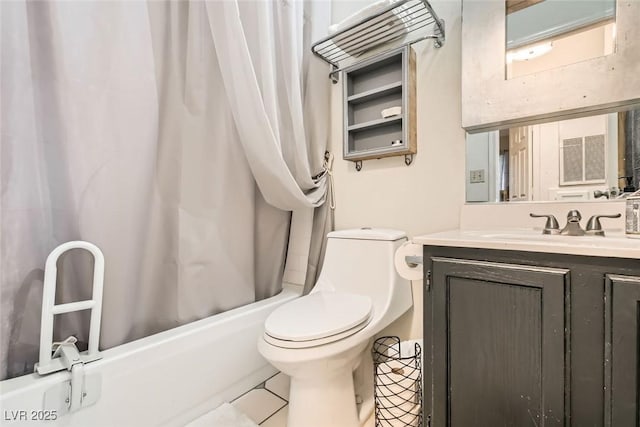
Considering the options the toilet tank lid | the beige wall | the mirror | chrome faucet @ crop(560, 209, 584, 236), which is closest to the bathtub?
the toilet tank lid

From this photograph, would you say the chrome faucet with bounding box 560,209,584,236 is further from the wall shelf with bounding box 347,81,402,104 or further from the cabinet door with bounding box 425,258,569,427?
the wall shelf with bounding box 347,81,402,104

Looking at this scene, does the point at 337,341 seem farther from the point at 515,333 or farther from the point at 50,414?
the point at 50,414

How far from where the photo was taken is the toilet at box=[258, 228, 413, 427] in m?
0.99

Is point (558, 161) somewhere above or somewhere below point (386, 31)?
below

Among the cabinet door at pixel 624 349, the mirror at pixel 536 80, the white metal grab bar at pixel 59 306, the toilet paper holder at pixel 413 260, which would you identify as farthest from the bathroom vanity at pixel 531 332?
the white metal grab bar at pixel 59 306

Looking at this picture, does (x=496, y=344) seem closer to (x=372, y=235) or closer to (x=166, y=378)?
(x=372, y=235)

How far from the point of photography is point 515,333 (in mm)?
718

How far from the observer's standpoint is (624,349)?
1.98 feet

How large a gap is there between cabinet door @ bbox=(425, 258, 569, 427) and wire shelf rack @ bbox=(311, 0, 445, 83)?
1.14 m

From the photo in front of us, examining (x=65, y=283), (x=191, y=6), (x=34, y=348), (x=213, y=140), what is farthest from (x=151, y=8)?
(x=34, y=348)

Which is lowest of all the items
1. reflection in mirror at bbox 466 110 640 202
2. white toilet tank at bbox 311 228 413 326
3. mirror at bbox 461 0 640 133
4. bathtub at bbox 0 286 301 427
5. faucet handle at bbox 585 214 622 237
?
bathtub at bbox 0 286 301 427

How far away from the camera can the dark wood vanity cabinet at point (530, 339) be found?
24.0 inches

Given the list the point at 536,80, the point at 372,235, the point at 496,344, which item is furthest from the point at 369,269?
the point at 536,80

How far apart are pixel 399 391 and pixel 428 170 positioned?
3.14ft
